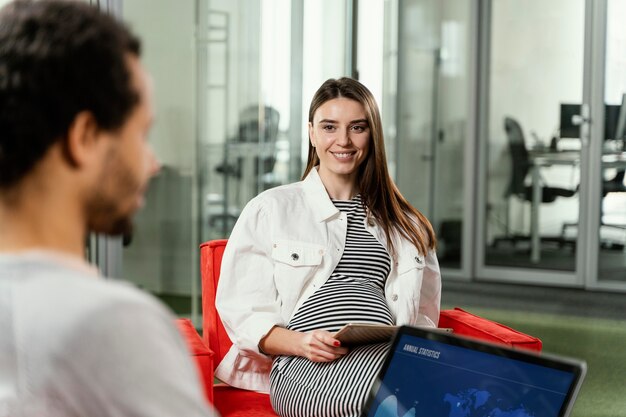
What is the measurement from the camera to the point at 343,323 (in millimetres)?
2197

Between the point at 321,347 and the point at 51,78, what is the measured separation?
1502 millimetres

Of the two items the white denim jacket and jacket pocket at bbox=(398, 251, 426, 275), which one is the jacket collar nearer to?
the white denim jacket

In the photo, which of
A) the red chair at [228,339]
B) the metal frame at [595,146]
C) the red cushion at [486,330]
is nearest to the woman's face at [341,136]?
the red chair at [228,339]

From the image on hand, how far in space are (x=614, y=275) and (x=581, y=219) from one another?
463mm

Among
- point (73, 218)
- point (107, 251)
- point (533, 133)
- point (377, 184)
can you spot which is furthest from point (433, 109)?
point (73, 218)

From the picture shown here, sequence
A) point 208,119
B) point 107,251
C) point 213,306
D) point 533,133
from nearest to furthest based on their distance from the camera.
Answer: point 213,306
point 107,251
point 208,119
point 533,133

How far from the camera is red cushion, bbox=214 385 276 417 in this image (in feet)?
7.09

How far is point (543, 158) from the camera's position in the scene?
265 inches

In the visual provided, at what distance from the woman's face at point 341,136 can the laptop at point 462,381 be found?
36.3 inches

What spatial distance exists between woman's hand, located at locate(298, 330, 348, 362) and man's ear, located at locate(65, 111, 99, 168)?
145cm

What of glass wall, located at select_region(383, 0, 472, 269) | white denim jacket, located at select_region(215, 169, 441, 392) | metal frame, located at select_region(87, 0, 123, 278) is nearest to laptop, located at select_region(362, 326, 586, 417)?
white denim jacket, located at select_region(215, 169, 441, 392)

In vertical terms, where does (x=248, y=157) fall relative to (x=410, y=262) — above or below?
above

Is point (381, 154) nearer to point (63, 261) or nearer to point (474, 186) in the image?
point (63, 261)

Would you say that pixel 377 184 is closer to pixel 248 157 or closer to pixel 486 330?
pixel 486 330
